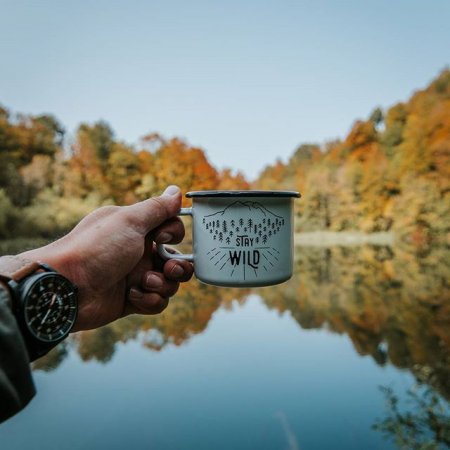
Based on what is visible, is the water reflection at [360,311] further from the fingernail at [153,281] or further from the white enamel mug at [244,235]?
the white enamel mug at [244,235]

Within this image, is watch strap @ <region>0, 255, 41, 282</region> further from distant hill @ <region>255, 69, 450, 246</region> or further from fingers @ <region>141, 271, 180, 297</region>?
distant hill @ <region>255, 69, 450, 246</region>

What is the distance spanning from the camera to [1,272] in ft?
2.87

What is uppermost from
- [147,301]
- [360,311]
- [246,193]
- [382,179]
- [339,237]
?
[382,179]

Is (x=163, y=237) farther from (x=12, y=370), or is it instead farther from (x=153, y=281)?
(x=12, y=370)

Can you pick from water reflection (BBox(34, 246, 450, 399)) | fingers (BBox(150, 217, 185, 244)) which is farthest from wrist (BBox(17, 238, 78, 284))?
water reflection (BBox(34, 246, 450, 399))

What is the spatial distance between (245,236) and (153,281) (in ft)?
1.71

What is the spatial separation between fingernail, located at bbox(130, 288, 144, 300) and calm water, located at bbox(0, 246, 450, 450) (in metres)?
3.70

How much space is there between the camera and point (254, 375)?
1056 centimetres

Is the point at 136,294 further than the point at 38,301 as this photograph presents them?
Yes

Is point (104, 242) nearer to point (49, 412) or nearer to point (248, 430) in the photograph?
point (248, 430)

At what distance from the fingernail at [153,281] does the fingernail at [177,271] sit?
2.8 inches

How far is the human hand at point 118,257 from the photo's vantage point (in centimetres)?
120

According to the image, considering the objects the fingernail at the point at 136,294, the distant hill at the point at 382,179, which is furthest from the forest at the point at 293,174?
the fingernail at the point at 136,294

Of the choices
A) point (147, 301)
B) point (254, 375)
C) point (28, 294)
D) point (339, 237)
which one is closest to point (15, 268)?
point (28, 294)
